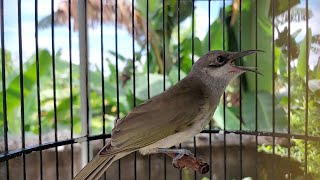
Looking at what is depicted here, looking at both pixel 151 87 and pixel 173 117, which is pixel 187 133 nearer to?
pixel 173 117

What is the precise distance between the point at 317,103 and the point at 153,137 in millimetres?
340

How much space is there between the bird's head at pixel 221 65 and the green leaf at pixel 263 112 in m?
0.43

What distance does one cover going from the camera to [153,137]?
786mm

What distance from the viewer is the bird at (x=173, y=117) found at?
78 cm

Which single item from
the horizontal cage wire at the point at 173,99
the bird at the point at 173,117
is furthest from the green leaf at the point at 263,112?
the bird at the point at 173,117

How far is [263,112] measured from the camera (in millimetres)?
1473

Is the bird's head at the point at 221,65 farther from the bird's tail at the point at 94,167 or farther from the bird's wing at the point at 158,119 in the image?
the bird's tail at the point at 94,167

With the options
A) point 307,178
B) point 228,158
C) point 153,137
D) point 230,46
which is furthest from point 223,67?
point 230,46

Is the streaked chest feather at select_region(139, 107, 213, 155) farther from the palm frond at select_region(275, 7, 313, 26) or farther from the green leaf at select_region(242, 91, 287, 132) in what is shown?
the green leaf at select_region(242, 91, 287, 132)

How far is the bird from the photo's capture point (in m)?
0.78

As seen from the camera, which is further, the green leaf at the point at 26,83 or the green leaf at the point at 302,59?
the green leaf at the point at 26,83

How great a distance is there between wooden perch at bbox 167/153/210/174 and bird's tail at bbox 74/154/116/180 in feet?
0.37

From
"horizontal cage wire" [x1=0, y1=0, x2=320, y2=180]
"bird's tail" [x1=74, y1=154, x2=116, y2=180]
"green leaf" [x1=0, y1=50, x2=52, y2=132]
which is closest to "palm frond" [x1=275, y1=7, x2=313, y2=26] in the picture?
"horizontal cage wire" [x1=0, y1=0, x2=320, y2=180]

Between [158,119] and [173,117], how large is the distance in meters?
0.03
